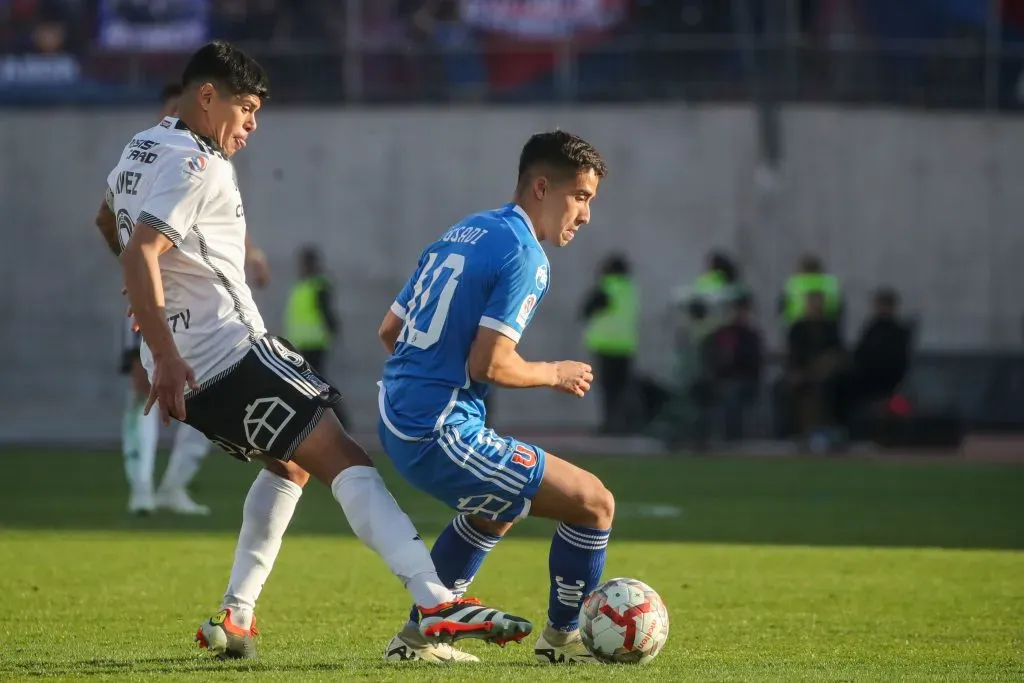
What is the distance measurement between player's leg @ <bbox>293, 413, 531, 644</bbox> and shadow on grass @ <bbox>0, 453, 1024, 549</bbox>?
4.65 metres

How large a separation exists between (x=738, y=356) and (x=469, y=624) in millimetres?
13034

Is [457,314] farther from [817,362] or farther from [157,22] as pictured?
[157,22]

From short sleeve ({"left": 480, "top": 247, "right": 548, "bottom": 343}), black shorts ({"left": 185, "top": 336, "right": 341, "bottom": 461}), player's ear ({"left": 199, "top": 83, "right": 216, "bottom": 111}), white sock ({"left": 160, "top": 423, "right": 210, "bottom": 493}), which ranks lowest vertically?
white sock ({"left": 160, "top": 423, "right": 210, "bottom": 493})

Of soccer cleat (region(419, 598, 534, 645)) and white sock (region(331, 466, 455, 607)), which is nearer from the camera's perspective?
soccer cleat (region(419, 598, 534, 645))

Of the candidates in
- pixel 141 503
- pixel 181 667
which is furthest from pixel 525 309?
pixel 141 503

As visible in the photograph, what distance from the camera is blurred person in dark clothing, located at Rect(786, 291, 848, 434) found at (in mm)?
17812

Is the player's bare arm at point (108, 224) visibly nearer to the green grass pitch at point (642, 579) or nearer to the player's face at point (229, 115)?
the player's face at point (229, 115)

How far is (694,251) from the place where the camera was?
→ 21859 millimetres

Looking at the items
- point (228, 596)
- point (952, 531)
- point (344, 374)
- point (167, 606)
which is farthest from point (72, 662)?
point (344, 374)

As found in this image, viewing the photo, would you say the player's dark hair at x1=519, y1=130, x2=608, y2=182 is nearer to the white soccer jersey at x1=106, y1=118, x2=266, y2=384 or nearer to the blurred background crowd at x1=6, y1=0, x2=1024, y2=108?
the white soccer jersey at x1=106, y1=118, x2=266, y2=384

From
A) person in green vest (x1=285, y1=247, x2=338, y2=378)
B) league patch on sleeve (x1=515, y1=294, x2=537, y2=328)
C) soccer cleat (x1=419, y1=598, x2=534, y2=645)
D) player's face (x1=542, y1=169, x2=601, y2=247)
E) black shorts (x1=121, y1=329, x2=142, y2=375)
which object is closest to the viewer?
soccer cleat (x1=419, y1=598, x2=534, y2=645)

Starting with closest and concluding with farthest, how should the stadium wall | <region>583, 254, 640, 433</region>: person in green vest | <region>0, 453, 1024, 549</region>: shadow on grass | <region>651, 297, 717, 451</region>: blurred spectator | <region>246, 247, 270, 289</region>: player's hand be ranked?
<region>246, 247, 270, 289</region>: player's hand < <region>0, 453, 1024, 549</region>: shadow on grass < <region>651, 297, 717, 451</region>: blurred spectator < <region>583, 254, 640, 433</region>: person in green vest < the stadium wall

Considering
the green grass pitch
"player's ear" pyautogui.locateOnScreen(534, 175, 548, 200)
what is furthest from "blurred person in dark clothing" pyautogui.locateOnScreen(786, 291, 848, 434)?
"player's ear" pyautogui.locateOnScreen(534, 175, 548, 200)

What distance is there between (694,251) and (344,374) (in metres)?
4.87
